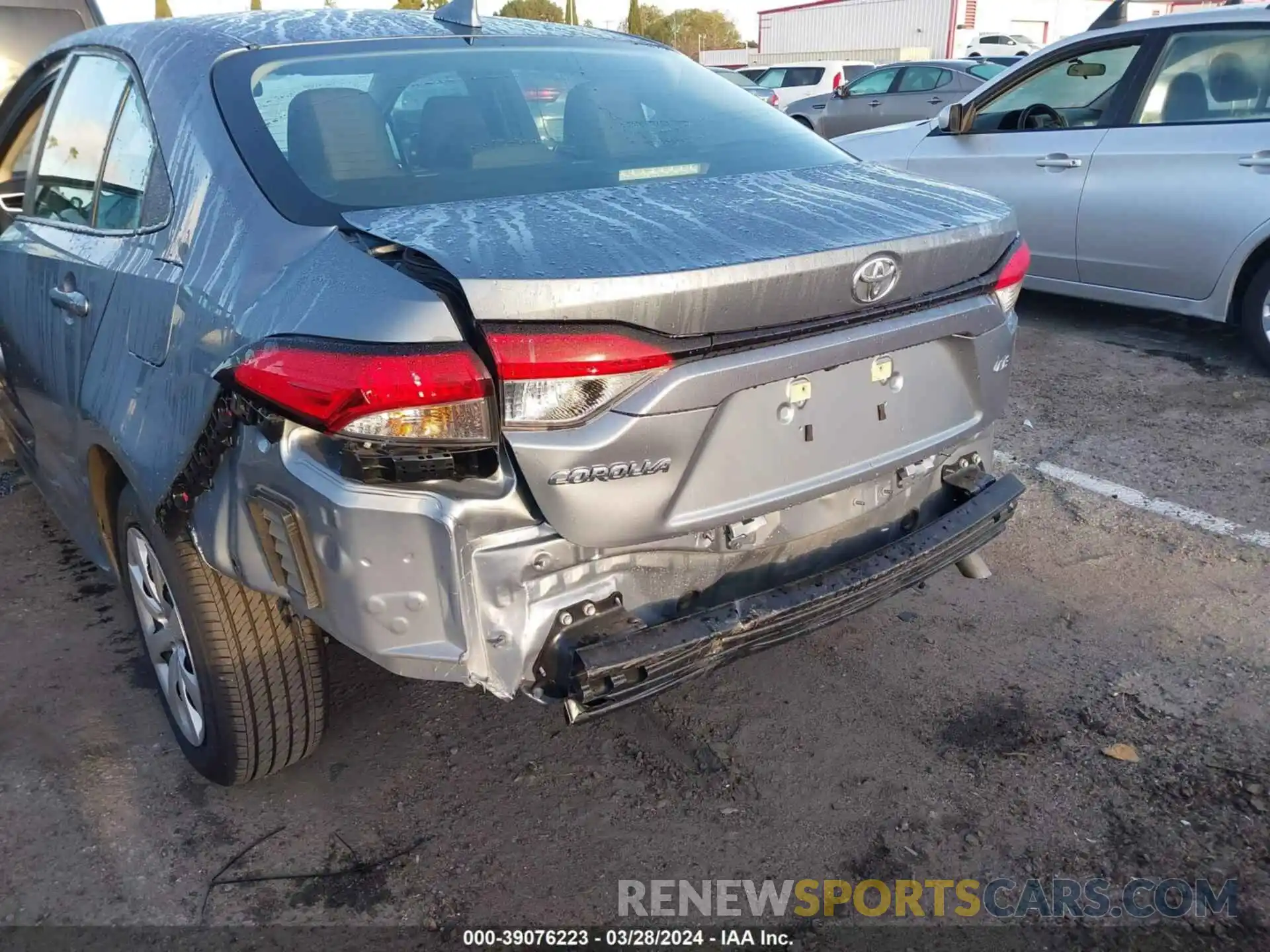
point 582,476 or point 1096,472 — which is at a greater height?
point 582,476

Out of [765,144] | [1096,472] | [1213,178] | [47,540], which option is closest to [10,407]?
[47,540]

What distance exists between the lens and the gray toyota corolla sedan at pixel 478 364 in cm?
184

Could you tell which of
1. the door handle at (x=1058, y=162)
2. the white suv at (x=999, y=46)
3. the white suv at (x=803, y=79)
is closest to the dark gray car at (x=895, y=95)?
the white suv at (x=803, y=79)

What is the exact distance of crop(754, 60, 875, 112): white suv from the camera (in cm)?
1834

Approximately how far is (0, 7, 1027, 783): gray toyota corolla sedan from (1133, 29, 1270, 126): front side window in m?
3.39

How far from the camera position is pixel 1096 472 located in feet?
14.2

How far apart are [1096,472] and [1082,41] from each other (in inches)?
117

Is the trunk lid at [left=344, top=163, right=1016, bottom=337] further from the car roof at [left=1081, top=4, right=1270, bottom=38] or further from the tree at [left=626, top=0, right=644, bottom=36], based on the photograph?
the tree at [left=626, top=0, right=644, bottom=36]

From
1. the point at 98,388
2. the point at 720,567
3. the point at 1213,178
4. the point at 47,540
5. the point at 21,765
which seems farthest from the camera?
the point at 1213,178

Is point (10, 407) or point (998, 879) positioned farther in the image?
point (10, 407)

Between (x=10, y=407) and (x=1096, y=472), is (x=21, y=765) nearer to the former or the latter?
(x=10, y=407)

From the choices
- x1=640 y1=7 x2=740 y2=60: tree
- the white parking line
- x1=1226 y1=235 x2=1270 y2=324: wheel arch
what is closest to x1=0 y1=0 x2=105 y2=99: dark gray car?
the white parking line

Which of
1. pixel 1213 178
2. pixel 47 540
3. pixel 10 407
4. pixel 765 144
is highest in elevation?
pixel 765 144

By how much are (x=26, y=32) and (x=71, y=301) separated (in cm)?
651
